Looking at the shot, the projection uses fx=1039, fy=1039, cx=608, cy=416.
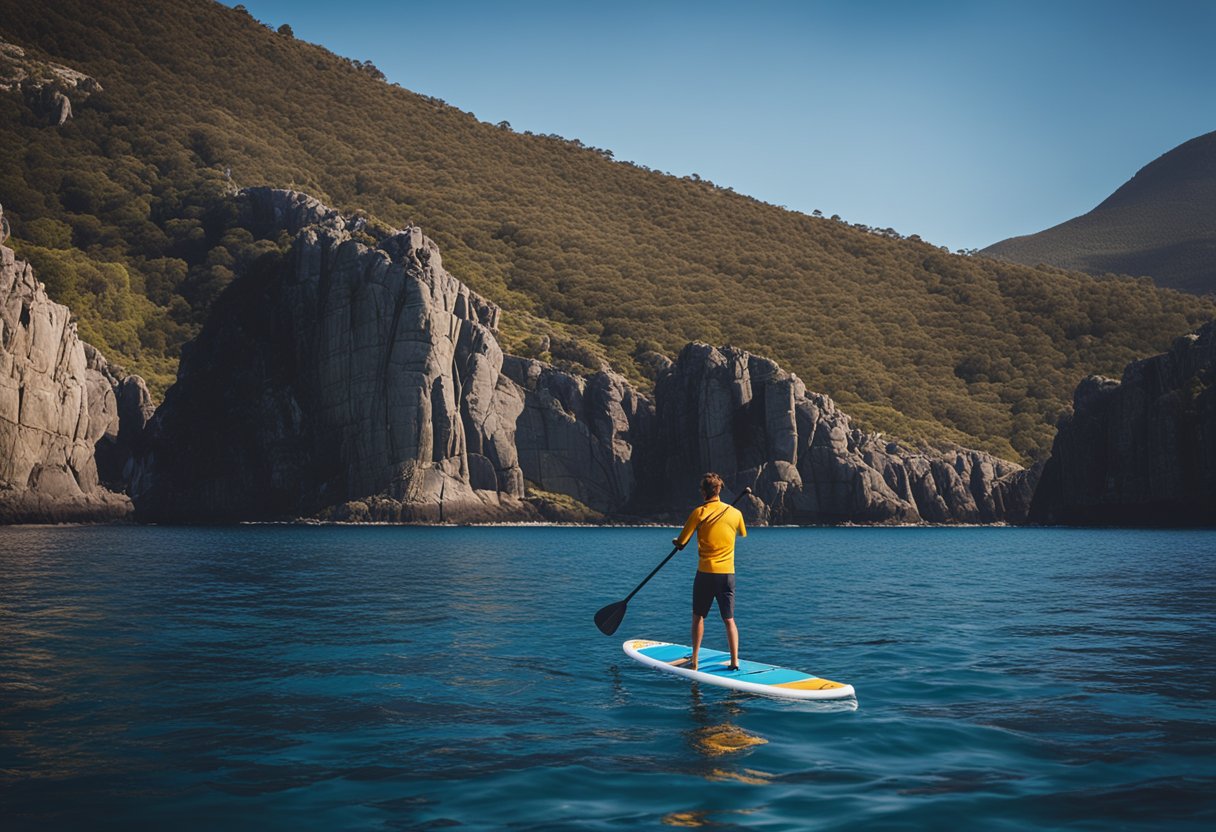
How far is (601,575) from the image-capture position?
133 feet

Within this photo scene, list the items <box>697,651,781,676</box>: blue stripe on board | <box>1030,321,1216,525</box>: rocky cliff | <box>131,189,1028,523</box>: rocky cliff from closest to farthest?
<box>697,651,781,676</box>: blue stripe on board < <box>1030,321,1216,525</box>: rocky cliff < <box>131,189,1028,523</box>: rocky cliff

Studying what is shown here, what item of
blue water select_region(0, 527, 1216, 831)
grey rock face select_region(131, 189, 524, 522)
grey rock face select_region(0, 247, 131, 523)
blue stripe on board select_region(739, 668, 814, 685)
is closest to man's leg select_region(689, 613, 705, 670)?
blue water select_region(0, 527, 1216, 831)

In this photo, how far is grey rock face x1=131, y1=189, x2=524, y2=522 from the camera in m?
110

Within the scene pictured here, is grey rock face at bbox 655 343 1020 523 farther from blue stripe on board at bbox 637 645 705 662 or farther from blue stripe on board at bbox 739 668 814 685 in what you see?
blue stripe on board at bbox 739 668 814 685

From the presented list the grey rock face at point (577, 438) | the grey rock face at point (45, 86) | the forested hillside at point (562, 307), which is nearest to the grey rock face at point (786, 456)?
the grey rock face at point (577, 438)

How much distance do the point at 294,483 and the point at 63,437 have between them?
85.2ft

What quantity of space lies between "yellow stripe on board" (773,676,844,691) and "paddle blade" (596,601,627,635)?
553 cm

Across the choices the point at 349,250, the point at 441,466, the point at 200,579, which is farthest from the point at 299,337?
the point at 200,579

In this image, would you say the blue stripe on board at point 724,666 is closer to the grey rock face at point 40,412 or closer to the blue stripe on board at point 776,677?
the blue stripe on board at point 776,677

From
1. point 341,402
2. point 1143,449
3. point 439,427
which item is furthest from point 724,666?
point 1143,449

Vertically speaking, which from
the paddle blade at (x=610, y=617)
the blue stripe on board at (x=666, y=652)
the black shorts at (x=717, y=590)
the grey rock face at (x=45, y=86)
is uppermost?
the grey rock face at (x=45, y=86)

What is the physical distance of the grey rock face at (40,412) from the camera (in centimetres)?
8688

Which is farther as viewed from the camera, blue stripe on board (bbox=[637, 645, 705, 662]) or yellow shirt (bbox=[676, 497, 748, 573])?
blue stripe on board (bbox=[637, 645, 705, 662])

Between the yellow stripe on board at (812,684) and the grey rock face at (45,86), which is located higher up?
the grey rock face at (45,86)
